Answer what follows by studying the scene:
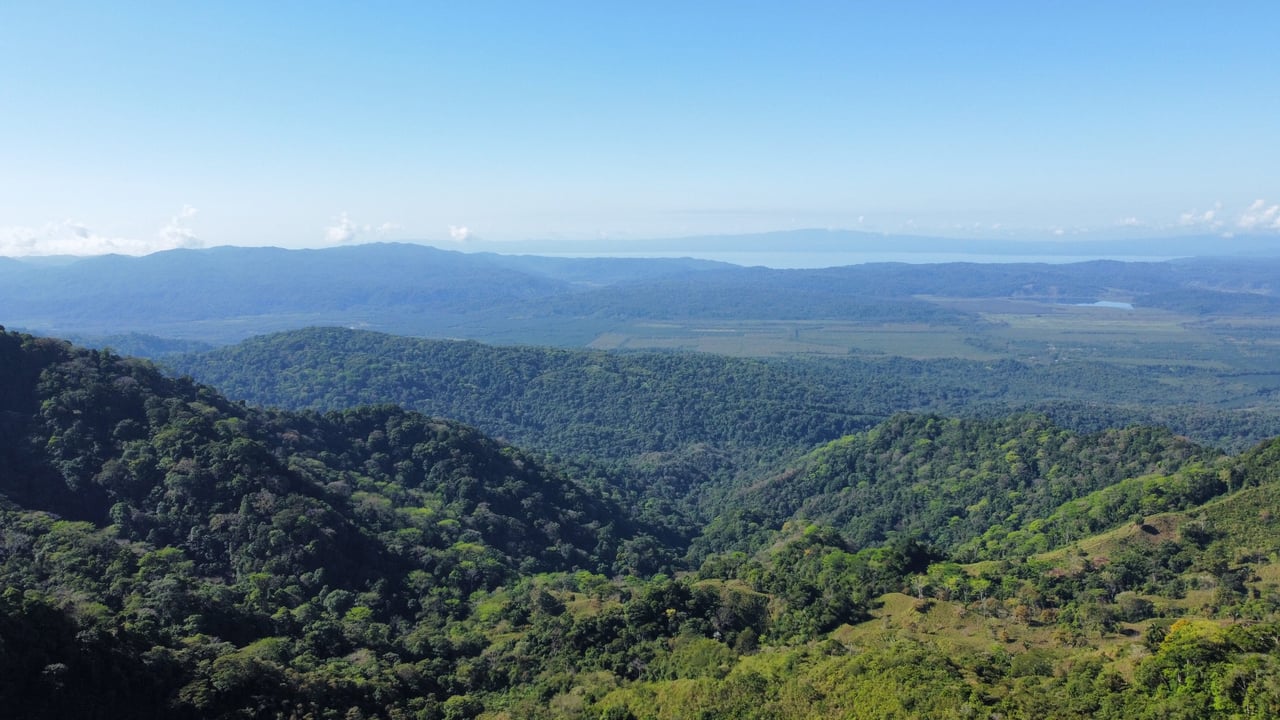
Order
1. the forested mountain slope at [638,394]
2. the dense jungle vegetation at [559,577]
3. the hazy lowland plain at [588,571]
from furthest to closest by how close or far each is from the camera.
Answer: the forested mountain slope at [638,394], the hazy lowland plain at [588,571], the dense jungle vegetation at [559,577]

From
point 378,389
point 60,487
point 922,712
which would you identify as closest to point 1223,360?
point 378,389

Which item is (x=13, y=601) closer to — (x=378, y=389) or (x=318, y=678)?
(x=318, y=678)

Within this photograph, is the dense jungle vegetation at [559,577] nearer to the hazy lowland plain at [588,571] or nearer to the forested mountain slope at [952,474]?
the hazy lowland plain at [588,571]

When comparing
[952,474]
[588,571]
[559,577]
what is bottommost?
[588,571]

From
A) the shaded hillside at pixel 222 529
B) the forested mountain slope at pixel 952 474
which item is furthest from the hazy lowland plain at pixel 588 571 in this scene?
the forested mountain slope at pixel 952 474

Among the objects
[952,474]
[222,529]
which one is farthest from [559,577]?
[952,474]

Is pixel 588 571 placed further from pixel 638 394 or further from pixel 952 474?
pixel 638 394

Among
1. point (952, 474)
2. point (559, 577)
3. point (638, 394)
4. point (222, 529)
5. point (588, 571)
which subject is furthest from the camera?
point (638, 394)

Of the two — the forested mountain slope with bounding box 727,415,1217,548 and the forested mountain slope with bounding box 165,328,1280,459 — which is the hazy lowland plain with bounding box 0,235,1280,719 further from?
the forested mountain slope with bounding box 165,328,1280,459

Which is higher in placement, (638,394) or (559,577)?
(638,394)

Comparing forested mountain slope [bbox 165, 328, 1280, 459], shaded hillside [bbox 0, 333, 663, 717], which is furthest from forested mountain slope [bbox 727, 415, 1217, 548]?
forested mountain slope [bbox 165, 328, 1280, 459]
